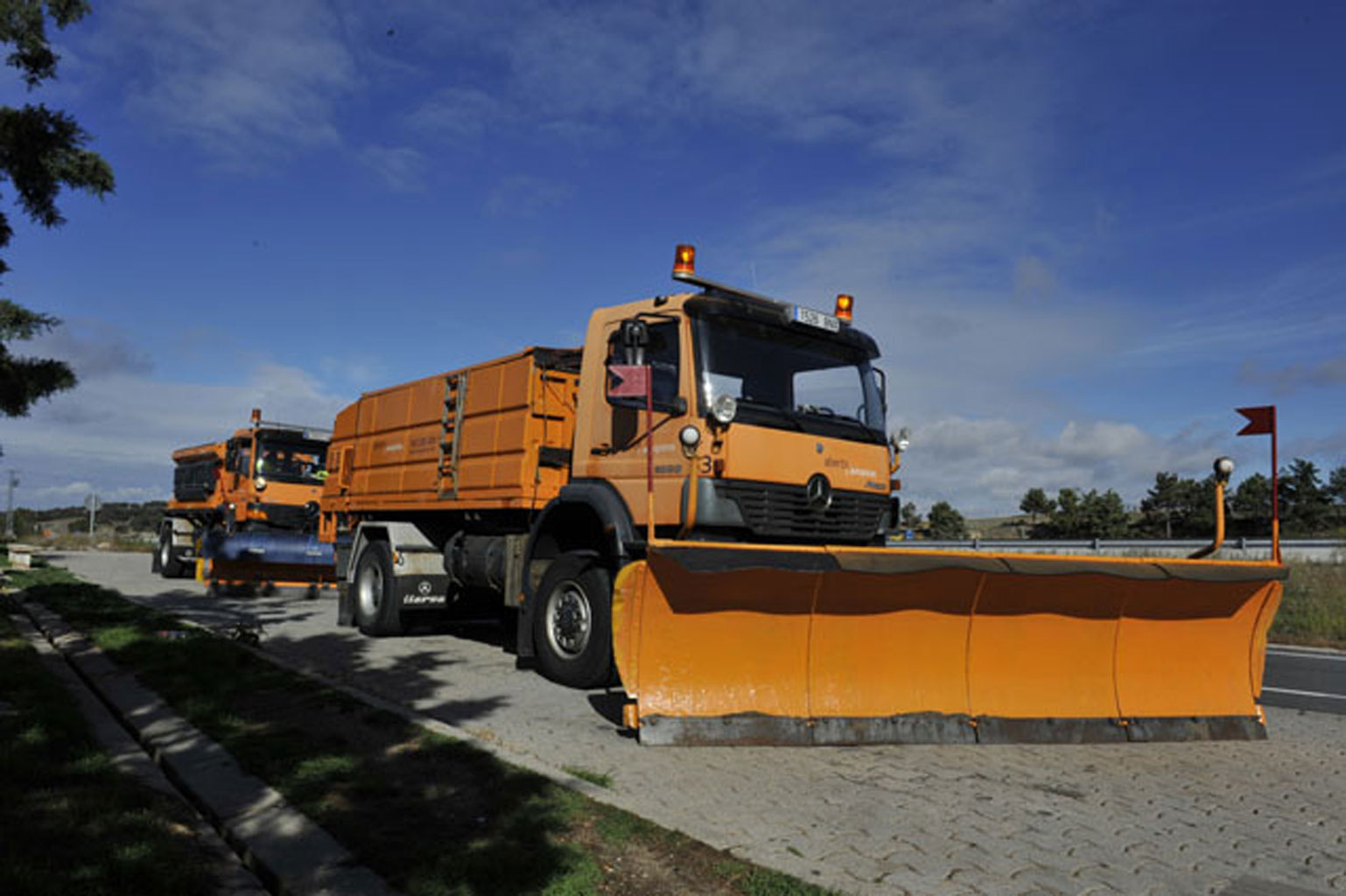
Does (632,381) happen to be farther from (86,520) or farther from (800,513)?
(86,520)

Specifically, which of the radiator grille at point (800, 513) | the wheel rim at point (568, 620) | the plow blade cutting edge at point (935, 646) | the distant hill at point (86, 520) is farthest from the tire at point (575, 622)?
the distant hill at point (86, 520)

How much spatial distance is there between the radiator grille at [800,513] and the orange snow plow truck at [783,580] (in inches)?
0.7

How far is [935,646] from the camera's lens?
5.84m

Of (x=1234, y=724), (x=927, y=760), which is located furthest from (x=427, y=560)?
(x=1234, y=724)

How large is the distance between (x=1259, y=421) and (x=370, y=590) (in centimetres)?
906

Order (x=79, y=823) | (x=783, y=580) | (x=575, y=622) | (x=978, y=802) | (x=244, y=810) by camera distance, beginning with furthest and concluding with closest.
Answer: (x=575, y=622)
(x=783, y=580)
(x=978, y=802)
(x=244, y=810)
(x=79, y=823)

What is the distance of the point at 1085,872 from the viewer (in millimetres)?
3639

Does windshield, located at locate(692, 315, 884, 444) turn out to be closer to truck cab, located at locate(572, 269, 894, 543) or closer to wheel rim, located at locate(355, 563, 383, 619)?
truck cab, located at locate(572, 269, 894, 543)

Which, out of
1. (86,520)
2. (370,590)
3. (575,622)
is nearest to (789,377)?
(575,622)

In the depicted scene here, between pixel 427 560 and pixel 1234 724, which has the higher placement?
pixel 427 560

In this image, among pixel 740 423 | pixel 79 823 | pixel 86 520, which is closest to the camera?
pixel 79 823

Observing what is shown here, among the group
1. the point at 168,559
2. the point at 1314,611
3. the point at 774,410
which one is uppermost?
the point at 774,410

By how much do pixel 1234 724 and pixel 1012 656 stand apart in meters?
1.81

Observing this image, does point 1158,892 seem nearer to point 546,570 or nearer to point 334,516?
point 546,570
